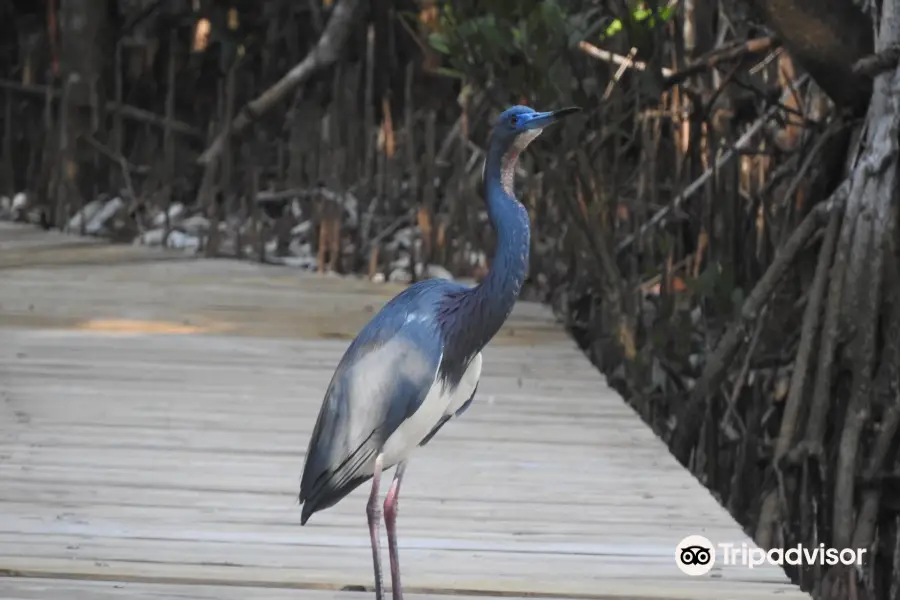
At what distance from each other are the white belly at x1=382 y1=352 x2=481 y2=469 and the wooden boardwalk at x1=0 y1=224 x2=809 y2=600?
31 centimetres

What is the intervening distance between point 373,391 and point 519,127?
0.37m

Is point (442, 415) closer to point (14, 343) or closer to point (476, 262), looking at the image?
point (14, 343)

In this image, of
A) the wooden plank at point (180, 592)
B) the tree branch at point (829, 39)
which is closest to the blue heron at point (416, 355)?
the wooden plank at point (180, 592)

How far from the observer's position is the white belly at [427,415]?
2283 mm

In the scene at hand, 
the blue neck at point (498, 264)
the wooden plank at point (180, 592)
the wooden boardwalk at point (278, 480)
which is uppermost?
the blue neck at point (498, 264)

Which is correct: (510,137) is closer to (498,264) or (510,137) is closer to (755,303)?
(498,264)

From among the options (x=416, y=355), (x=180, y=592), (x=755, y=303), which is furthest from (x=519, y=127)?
(x=755, y=303)

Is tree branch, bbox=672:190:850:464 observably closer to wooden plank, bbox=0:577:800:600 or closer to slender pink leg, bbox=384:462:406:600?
wooden plank, bbox=0:577:800:600

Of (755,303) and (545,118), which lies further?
(755,303)

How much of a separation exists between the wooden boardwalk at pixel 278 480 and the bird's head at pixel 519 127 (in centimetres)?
70

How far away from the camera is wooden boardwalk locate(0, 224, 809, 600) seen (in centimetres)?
261

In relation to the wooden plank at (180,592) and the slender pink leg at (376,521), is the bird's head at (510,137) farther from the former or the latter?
the wooden plank at (180,592)

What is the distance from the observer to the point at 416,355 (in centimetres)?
224

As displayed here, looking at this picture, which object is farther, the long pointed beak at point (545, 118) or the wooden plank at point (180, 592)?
the wooden plank at point (180, 592)
